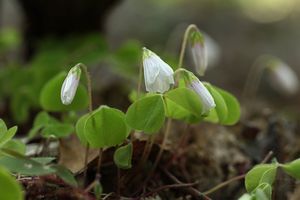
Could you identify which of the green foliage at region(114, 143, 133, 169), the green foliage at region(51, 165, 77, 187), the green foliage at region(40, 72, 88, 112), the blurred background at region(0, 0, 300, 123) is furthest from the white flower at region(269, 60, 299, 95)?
the green foliage at region(51, 165, 77, 187)

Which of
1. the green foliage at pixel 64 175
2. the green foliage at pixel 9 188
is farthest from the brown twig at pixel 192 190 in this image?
the green foliage at pixel 9 188

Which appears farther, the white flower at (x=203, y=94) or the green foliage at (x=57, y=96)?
the green foliage at (x=57, y=96)

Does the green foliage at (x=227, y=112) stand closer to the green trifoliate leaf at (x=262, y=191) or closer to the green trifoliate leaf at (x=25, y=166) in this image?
the green trifoliate leaf at (x=262, y=191)

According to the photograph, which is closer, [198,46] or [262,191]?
[262,191]

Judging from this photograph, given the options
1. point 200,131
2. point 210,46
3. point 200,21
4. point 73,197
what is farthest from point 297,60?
point 73,197

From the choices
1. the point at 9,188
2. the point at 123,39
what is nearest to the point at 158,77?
the point at 9,188

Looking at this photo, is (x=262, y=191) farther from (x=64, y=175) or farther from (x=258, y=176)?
(x=64, y=175)

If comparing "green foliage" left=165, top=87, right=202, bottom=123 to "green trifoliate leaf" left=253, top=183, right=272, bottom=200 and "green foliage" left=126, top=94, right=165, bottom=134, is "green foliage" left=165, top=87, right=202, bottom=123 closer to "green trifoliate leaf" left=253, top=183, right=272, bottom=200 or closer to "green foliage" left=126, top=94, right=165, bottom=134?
"green foliage" left=126, top=94, right=165, bottom=134
